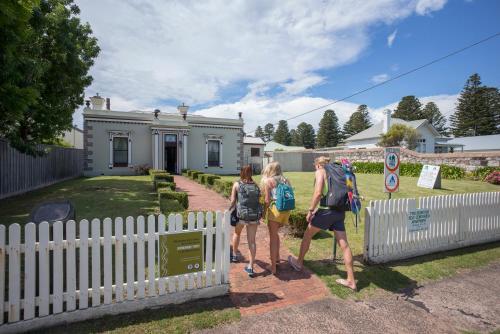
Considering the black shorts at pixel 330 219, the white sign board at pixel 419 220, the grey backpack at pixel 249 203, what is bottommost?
the white sign board at pixel 419 220

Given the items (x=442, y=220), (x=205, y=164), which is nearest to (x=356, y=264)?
(x=442, y=220)

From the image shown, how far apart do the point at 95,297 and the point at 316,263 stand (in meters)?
3.52

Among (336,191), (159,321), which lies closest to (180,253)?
(159,321)

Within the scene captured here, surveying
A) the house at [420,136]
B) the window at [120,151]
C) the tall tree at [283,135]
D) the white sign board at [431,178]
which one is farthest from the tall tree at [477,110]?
the window at [120,151]

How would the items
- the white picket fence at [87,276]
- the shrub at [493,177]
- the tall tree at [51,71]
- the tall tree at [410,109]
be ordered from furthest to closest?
1. the tall tree at [410,109]
2. the shrub at [493,177]
3. the tall tree at [51,71]
4. the white picket fence at [87,276]

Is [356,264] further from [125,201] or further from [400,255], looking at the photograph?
[125,201]

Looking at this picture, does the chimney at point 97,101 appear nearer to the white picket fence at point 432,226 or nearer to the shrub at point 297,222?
the shrub at point 297,222

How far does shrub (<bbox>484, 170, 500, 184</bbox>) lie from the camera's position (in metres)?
15.5

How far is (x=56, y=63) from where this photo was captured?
10.4 meters

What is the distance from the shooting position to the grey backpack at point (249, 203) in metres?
4.19

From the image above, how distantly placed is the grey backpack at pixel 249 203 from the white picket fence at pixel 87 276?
0.47 m

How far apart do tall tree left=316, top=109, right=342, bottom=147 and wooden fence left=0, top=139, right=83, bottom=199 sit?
6593 cm

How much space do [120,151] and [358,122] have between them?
2586 inches

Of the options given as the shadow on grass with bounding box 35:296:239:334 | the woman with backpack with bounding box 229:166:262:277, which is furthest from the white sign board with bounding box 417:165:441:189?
the shadow on grass with bounding box 35:296:239:334
